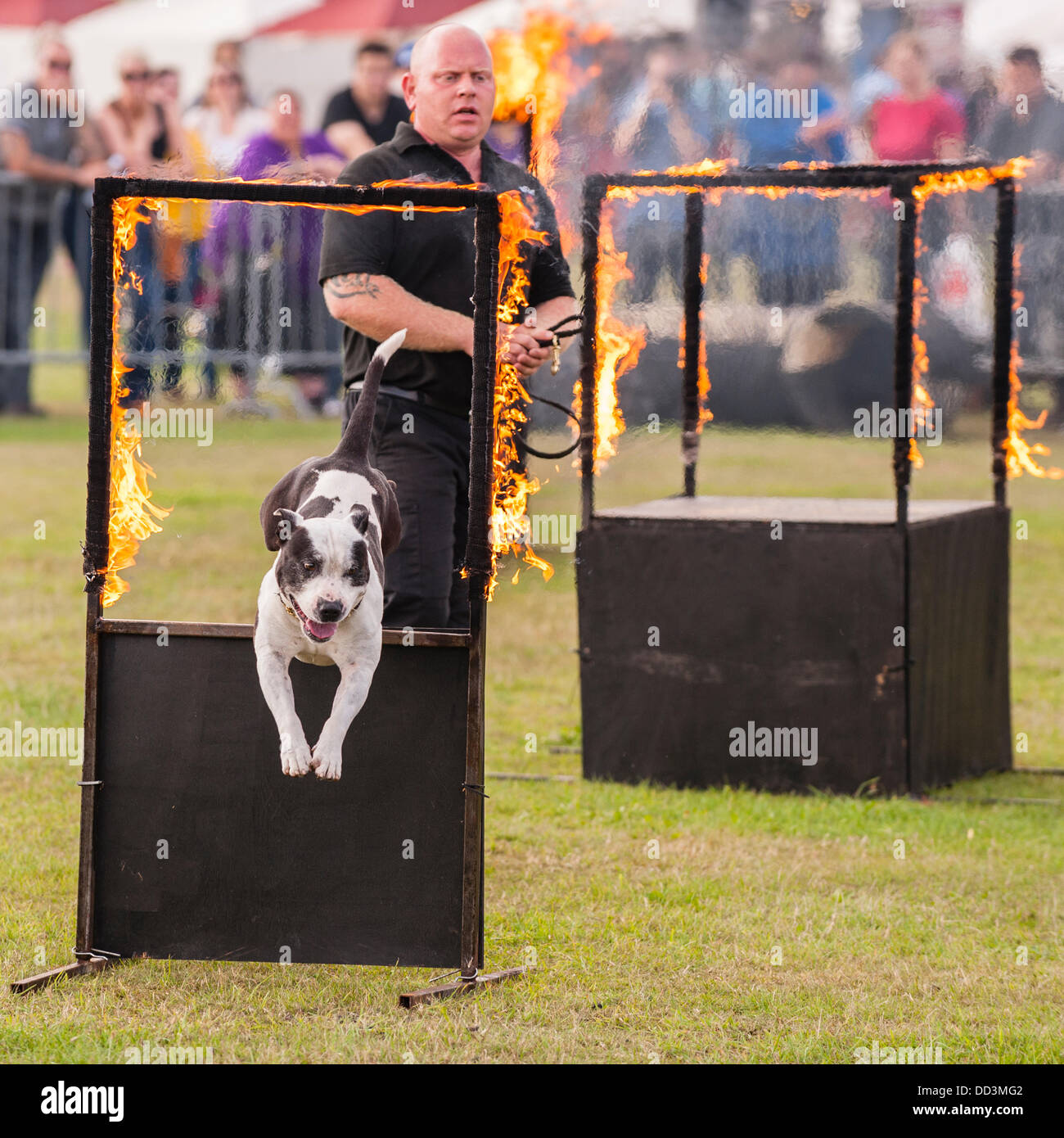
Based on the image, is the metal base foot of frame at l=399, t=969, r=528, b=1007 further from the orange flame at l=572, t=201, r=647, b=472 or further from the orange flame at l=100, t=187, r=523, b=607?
the orange flame at l=572, t=201, r=647, b=472

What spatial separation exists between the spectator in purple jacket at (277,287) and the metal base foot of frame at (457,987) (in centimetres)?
255

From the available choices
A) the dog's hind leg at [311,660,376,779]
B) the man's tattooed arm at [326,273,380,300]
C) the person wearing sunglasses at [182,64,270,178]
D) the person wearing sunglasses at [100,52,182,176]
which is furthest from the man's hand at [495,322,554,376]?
the person wearing sunglasses at [100,52,182,176]

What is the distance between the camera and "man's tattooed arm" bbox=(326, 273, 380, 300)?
4734 mm

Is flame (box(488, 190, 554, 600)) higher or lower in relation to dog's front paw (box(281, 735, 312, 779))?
higher

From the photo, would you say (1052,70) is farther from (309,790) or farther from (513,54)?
(309,790)

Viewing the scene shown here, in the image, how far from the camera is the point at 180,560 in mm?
7645

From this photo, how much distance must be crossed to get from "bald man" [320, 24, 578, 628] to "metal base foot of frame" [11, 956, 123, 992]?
45.5 inches

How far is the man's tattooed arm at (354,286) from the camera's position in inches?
186

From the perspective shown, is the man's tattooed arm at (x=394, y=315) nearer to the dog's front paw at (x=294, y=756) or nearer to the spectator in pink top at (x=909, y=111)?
the dog's front paw at (x=294, y=756)

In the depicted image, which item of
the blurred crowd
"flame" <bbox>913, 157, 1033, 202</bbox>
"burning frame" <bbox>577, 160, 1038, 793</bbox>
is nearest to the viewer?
the blurred crowd

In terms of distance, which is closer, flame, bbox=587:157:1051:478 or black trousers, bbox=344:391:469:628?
black trousers, bbox=344:391:469:628

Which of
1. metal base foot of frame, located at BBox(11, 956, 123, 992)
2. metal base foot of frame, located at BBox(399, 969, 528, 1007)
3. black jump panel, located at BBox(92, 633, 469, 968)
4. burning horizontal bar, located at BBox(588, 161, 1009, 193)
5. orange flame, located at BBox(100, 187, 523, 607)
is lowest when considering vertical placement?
metal base foot of frame, located at BBox(399, 969, 528, 1007)

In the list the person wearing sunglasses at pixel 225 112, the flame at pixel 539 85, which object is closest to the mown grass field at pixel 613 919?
the flame at pixel 539 85

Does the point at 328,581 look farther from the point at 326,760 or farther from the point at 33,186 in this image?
the point at 33,186
